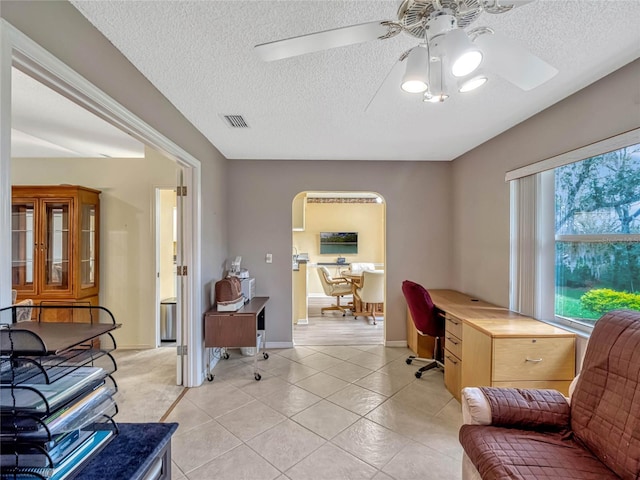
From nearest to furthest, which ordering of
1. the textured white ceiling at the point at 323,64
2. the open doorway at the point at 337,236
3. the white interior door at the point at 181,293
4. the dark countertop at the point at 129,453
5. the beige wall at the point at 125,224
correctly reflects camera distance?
the dark countertop at the point at 129,453 → the textured white ceiling at the point at 323,64 → the white interior door at the point at 181,293 → the beige wall at the point at 125,224 → the open doorway at the point at 337,236

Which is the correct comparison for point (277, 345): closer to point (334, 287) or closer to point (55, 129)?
point (334, 287)

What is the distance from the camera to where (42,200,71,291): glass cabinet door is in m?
3.37

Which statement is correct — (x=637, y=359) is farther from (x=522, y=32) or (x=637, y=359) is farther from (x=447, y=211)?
(x=447, y=211)

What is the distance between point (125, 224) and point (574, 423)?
452 centimetres

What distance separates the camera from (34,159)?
369 centimetres

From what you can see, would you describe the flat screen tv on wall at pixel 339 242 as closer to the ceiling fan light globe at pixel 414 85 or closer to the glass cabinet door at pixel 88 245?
the glass cabinet door at pixel 88 245

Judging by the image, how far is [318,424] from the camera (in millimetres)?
2229

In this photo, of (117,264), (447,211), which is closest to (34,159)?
(117,264)

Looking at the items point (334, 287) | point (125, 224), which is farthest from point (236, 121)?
point (334, 287)

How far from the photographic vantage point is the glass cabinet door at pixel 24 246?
334 centimetres

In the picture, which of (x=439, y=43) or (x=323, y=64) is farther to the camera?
(x=323, y=64)

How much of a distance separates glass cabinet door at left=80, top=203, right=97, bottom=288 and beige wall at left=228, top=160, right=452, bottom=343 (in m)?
1.66

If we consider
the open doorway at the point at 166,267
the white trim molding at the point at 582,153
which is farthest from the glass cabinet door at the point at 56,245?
the white trim molding at the point at 582,153

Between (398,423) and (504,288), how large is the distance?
1.68 meters
